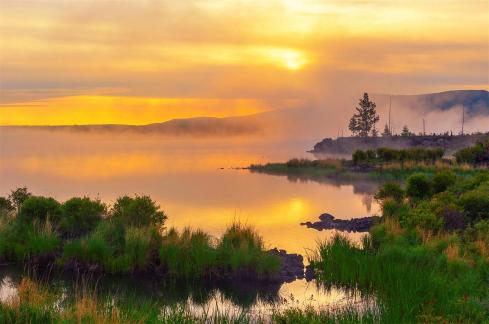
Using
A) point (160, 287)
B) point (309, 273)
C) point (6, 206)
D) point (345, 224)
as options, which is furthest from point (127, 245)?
point (345, 224)

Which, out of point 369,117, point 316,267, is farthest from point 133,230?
point 369,117

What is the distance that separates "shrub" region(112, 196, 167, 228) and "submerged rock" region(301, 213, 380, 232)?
8406 mm

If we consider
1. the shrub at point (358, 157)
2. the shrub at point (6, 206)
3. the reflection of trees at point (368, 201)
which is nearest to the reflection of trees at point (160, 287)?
the shrub at point (6, 206)

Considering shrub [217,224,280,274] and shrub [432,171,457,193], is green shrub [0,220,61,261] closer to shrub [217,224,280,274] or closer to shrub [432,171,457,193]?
shrub [217,224,280,274]

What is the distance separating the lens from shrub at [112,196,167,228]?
756 inches

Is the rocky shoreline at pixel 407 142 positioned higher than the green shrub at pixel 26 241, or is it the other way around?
the rocky shoreline at pixel 407 142

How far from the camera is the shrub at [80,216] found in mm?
19797

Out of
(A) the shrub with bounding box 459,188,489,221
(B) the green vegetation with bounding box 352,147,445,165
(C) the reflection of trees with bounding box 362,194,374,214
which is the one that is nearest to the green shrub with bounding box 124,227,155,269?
(A) the shrub with bounding box 459,188,489,221

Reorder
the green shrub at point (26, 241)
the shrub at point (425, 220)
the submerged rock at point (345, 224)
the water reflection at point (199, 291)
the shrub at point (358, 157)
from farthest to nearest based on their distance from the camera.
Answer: the shrub at point (358, 157)
the submerged rock at point (345, 224)
the shrub at point (425, 220)
the green shrub at point (26, 241)
the water reflection at point (199, 291)

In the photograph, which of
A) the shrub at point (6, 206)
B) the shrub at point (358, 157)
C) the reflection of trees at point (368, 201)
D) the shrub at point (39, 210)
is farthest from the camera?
the shrub at point (358, 157)

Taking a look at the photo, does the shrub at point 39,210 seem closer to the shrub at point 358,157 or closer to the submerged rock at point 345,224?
the submerged rock at point 345,224

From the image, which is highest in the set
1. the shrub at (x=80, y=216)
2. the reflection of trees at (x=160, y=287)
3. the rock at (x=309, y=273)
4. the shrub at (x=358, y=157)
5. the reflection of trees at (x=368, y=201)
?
the shrub at (x=358, y=157)

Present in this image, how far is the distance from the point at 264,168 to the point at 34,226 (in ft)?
153

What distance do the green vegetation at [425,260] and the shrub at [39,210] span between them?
894 centimetres
